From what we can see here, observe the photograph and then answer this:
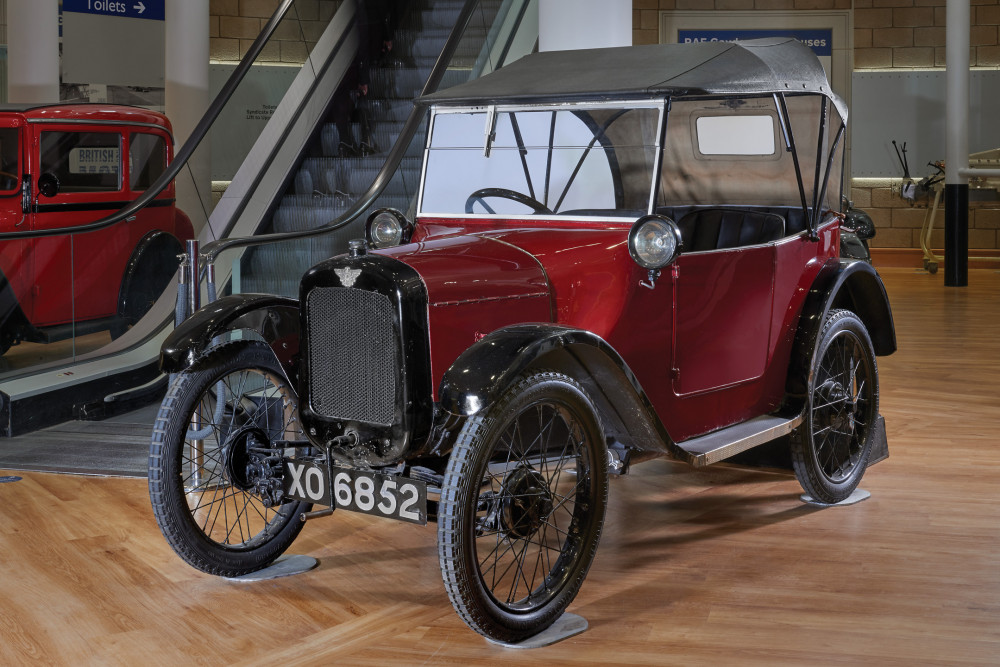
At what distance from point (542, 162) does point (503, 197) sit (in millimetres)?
173

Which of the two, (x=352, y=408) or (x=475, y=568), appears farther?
(x=352, y=408)

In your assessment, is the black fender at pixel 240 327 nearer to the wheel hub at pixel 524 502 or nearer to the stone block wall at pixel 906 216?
the wheel hub at pixel 524 502

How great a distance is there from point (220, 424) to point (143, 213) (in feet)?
11.3

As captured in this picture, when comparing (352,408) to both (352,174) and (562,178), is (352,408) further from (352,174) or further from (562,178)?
(352,174)

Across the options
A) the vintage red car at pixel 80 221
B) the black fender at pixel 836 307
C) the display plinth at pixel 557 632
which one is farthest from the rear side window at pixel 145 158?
the display plinth at pixel 557 632

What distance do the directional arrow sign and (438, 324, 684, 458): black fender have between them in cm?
830

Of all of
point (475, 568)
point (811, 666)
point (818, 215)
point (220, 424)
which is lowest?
point (811, 666)

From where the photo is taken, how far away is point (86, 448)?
499 cm

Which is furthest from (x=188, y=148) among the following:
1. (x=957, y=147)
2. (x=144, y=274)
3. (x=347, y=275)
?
(x=957, y=147)

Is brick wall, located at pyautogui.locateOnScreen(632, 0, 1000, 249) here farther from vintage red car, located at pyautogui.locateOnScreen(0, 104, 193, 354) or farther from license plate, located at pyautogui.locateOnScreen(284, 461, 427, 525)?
license plate, located at pyautogui.locateOnScreen(284, 461, 427, 525)

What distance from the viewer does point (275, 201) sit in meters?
6.68

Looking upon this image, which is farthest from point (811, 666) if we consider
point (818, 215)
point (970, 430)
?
point (970, 430)

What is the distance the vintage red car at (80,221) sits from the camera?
5.65m

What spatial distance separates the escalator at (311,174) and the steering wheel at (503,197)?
3.99ft
